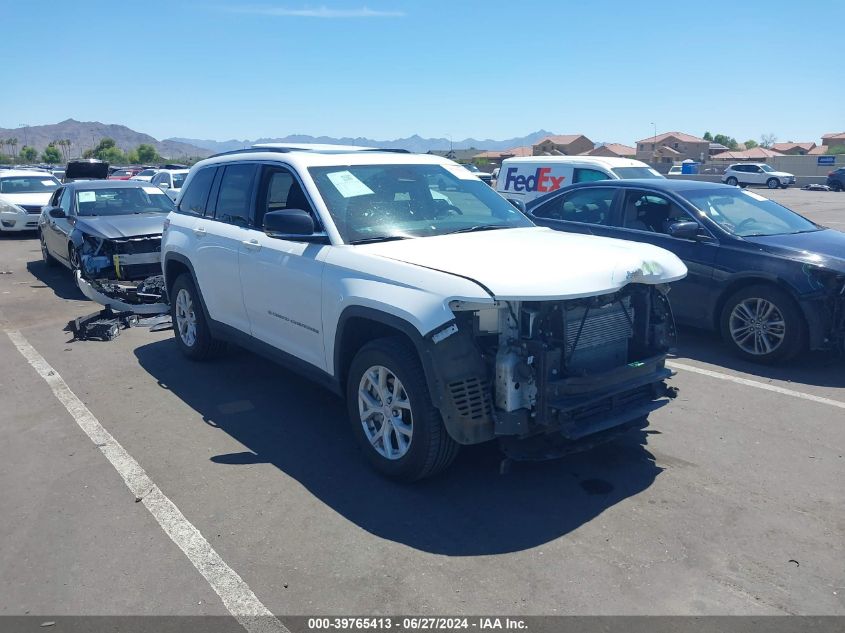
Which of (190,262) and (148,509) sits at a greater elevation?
(190,262)

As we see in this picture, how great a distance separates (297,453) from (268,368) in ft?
6.88

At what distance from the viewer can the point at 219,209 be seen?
20.6ft

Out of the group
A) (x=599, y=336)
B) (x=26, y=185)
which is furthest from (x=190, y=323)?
(x=26, y=185)

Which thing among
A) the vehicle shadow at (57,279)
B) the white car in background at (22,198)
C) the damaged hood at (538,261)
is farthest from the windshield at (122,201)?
the white car in background at (22,198)

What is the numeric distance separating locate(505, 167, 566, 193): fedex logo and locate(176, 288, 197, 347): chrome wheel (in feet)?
26.8

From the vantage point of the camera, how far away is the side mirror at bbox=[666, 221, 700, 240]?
23.6ft

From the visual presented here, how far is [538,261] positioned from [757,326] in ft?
12.2

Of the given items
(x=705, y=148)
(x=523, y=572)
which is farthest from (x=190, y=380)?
(x=705, y=148)

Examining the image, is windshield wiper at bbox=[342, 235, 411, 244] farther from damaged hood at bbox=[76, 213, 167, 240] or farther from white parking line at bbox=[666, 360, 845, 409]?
damaged hood at bbox=[76, 213, 167, 240]

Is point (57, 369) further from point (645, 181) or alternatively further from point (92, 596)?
point (645, 181)

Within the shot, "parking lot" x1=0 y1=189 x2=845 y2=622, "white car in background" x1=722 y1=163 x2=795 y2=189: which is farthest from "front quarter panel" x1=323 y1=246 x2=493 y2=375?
"white car in background" x1=722 y1=163 x2=795 y2=189

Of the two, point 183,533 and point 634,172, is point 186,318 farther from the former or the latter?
point 634,172

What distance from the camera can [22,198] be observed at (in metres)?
18.7

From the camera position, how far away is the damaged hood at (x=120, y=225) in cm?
976
